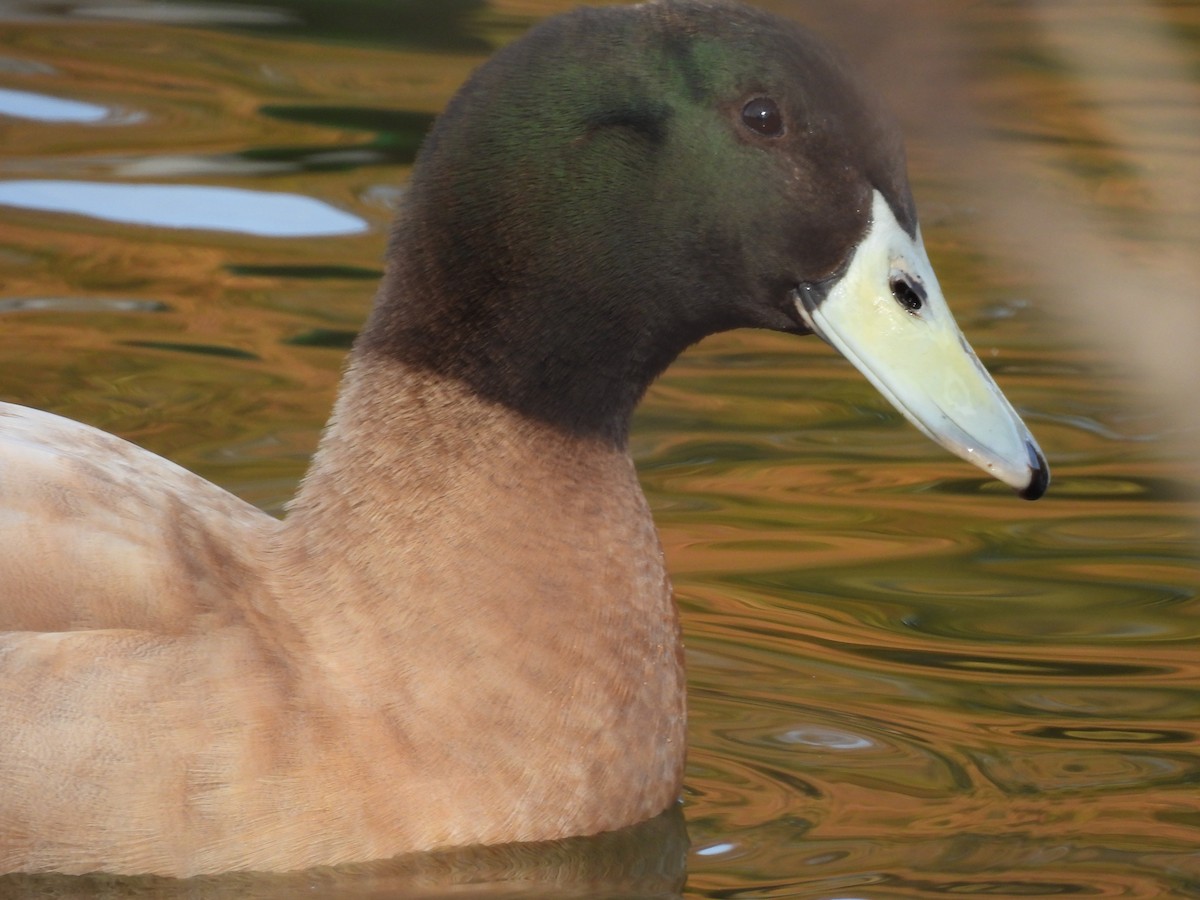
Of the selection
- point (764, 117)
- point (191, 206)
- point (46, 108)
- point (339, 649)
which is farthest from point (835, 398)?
point (46, 108)

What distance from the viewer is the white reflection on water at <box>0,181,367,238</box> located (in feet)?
25.3

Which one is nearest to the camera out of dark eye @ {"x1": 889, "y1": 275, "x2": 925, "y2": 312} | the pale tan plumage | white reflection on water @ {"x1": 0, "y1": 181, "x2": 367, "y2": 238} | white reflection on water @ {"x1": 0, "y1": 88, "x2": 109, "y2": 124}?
the pale tan plumage

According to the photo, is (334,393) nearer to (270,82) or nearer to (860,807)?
(860,807)

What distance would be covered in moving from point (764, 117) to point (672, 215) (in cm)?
25

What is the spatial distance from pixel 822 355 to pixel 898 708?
273 cm

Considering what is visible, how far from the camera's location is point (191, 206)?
788 centimetres

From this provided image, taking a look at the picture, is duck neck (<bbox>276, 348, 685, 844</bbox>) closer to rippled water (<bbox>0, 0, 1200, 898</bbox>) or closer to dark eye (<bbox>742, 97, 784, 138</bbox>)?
rippled water (<bbox>0, 0, 1200, 898</bbox>)

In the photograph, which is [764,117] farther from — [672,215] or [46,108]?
[46,108]

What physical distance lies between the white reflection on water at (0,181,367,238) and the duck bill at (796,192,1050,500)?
4316mm

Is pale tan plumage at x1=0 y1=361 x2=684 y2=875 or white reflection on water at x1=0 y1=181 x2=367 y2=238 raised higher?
pale tan plumage at x1=0 y1=361 x2=684 y2=875

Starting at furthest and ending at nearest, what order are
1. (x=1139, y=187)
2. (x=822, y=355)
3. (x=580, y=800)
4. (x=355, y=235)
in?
(x=1139, y=187) → (x=355, y=235) → (x=822, y=355) → (x=580, y=800)

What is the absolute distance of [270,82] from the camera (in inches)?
368

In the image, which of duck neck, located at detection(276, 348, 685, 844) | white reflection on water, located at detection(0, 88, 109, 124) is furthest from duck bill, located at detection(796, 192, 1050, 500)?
white reflection on water, located at detection(0, 88, 109, 124)

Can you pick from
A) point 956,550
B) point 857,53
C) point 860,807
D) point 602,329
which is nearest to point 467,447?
point 602,329
